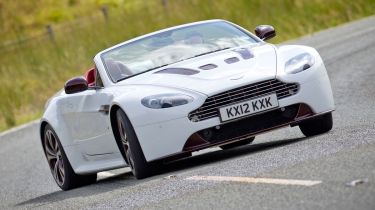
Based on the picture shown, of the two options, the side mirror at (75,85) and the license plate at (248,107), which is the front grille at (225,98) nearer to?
the license plate at (248,107)

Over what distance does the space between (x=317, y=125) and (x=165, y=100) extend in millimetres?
1529

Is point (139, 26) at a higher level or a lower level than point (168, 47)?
lower

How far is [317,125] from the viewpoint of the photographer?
34.5 ft

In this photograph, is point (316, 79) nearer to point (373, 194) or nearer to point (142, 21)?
point (373, 194)

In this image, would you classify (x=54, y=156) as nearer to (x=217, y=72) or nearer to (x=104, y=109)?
(x=104, y=109)

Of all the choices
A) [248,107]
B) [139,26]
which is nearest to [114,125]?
[248,107]

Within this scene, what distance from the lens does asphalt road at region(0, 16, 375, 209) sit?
280 inches

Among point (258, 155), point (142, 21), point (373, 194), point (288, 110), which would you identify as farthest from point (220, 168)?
point (142, 21)

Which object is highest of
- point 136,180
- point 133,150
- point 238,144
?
point 133,150

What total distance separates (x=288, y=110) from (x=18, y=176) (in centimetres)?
495

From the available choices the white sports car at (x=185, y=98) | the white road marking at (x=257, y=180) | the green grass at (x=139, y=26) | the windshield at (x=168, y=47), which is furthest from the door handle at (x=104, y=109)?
the green grass at (x=139, y=26)

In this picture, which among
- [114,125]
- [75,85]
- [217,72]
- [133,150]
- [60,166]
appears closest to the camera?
[133,150]

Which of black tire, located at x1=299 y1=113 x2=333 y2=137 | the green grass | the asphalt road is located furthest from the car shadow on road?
the green grass

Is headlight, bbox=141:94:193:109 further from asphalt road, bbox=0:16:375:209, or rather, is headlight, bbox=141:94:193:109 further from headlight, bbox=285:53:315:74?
headlight, bbox=285:53:315:74
